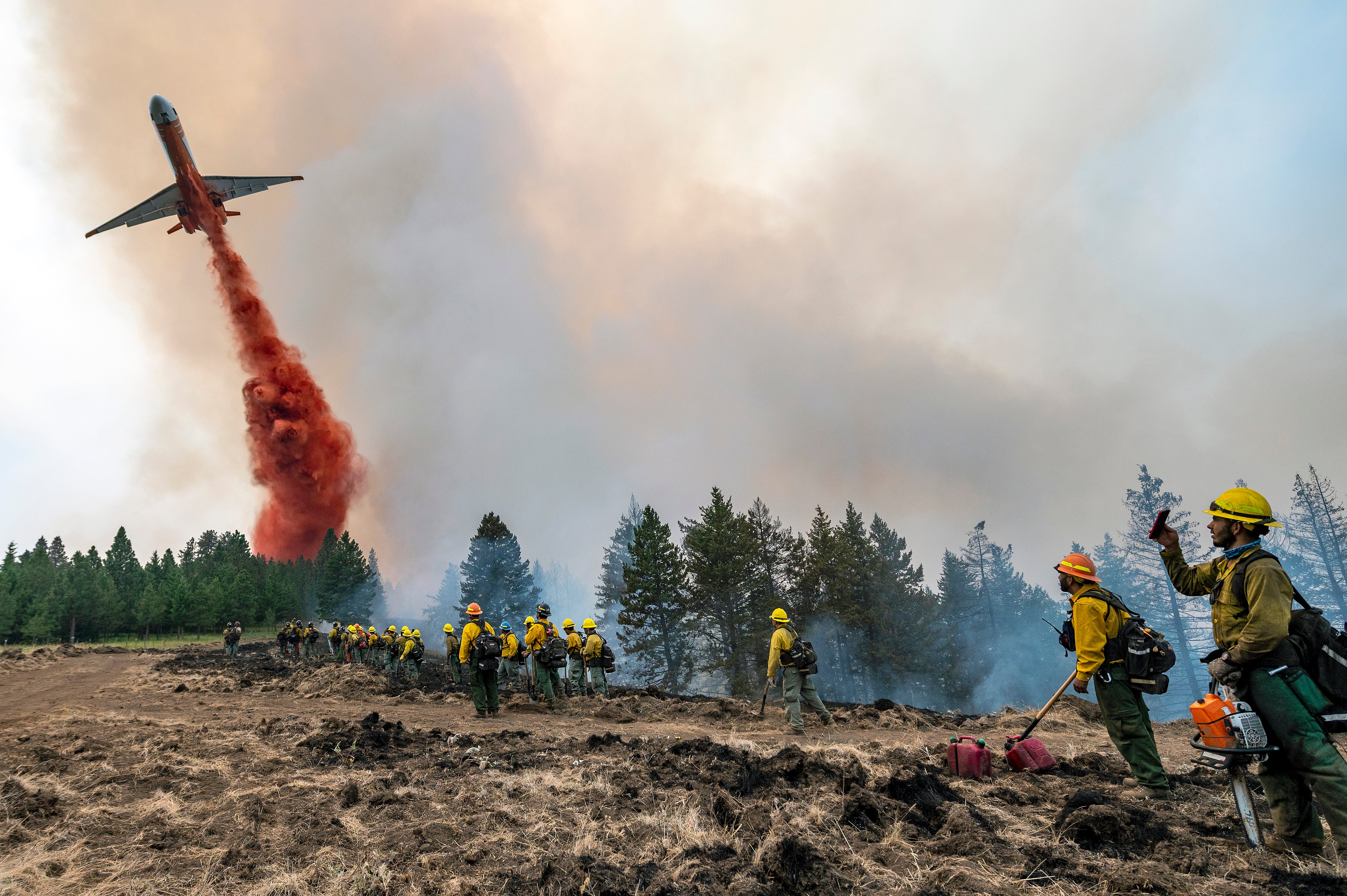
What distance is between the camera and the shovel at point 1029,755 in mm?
7031

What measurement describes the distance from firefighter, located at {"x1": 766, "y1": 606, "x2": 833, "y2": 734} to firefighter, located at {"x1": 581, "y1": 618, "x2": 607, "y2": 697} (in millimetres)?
7419

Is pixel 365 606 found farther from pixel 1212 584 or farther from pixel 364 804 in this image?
pixel 1212 584

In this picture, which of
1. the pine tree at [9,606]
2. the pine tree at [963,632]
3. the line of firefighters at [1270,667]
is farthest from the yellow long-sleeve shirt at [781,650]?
the pine tree at [9,606]

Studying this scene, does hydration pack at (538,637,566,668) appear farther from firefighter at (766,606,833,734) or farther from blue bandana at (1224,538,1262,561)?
blue bandana at (1224,538,1262,561)

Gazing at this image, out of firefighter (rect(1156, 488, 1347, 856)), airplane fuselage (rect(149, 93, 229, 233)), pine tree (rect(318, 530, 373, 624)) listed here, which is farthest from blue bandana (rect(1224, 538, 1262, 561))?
pine tree (rect(318, 530, 373, 624))

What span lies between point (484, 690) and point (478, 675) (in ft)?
1.28

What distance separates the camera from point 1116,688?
5938 millimetres

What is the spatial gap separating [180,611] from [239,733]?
213 ft

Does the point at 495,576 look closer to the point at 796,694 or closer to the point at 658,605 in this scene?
the point at 658,605

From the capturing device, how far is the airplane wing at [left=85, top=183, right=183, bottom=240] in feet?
129

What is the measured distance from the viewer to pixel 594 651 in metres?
17.8

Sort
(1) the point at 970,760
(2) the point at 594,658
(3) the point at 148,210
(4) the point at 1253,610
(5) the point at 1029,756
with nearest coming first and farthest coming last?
(4) the point at 1253,610, (1) the point at 970,760, (5) the point at 1029,756, (2) the point at 594,658, (3) the point at 148,210

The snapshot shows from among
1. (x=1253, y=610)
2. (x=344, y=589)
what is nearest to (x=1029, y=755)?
(x=1253, y=610)

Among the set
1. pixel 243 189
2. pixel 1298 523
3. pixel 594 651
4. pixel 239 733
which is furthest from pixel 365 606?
pixel 1298 523
